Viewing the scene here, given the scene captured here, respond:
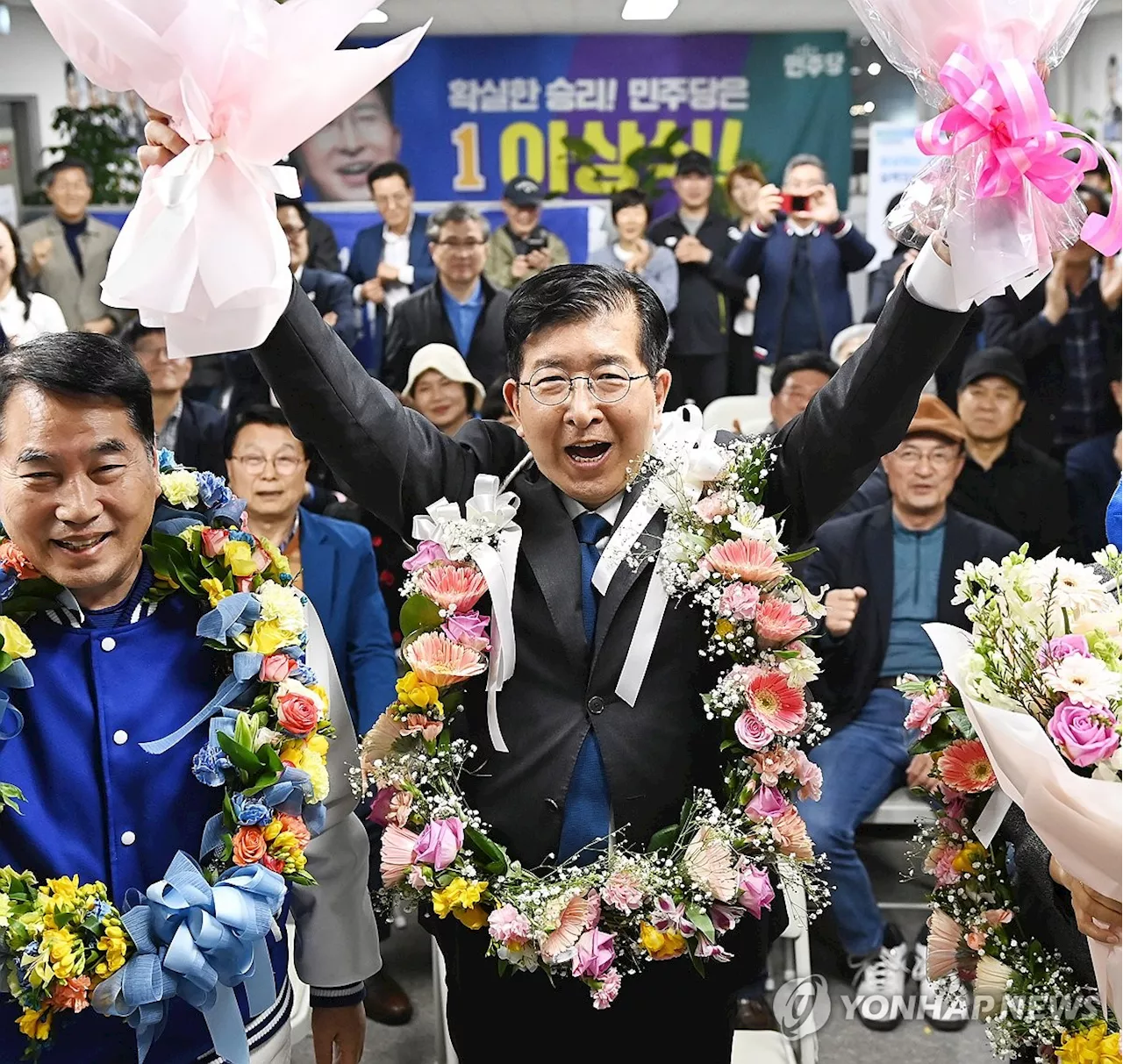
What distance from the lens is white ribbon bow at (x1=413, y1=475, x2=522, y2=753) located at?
1748mm

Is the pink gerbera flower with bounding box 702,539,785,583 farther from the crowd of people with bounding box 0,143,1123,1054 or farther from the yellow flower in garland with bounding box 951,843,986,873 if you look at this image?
the crowd of people with bounding box 0,143,1123,1054

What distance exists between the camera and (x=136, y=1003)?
1.46 metres

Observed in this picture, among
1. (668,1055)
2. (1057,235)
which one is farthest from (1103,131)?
(668,1055)

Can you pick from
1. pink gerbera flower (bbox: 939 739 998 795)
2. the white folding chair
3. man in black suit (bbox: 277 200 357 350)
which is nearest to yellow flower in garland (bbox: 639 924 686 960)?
pink gerbera flower (bbox: 939 739 998 795)

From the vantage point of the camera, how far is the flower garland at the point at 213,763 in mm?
1459

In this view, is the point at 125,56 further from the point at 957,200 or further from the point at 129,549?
the point at 957,200

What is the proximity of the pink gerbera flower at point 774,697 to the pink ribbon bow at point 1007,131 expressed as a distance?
728 millimetres

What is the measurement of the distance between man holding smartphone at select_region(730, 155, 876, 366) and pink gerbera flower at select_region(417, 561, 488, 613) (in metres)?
2.69

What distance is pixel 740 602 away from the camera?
66.8 inches

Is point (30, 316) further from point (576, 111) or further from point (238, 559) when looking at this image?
point (238, 559)

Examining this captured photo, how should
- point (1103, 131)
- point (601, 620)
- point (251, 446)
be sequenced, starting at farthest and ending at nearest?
point (1103, 131) < point (251, 446) < point (601, 620)

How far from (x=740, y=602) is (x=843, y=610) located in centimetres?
216

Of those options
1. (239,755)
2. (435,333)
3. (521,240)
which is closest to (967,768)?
(239,755)

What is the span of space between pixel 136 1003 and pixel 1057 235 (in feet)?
5.14
